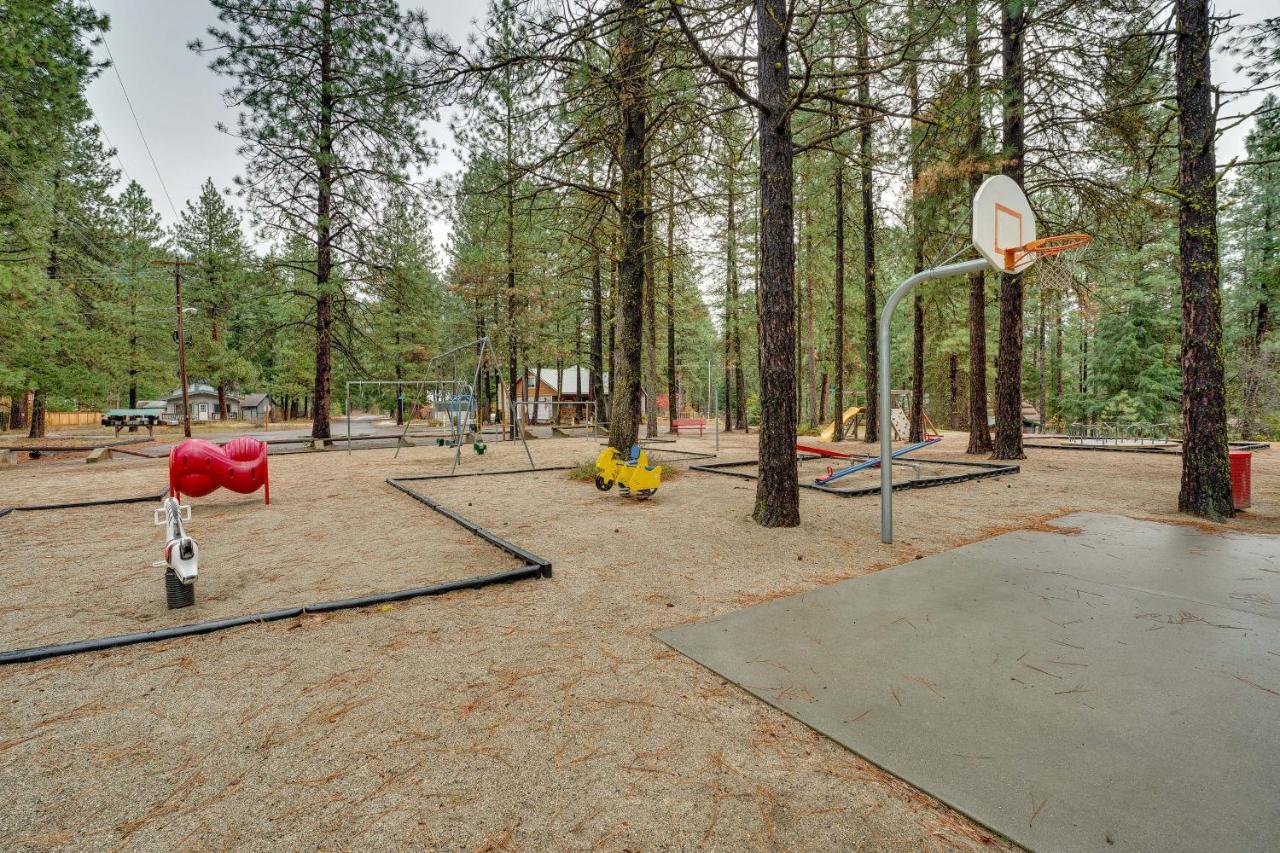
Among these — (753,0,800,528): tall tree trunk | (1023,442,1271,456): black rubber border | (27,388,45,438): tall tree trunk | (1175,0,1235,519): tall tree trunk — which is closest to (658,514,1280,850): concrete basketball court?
(753,0,800,528): tall tree trunk

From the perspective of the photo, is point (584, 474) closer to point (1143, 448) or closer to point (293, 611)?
point (293, 611)

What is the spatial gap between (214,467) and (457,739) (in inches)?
239

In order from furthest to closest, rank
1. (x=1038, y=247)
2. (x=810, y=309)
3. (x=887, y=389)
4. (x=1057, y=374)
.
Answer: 1. (x=1057, y=374)
2. (x=810, y=309)
3. (x=1038, y=247)
4. (x=887, y=389)

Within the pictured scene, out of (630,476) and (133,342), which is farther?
(133,342)

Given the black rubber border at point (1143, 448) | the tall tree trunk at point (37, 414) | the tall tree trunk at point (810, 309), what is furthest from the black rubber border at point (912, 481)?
the tall tree trunk at point (37, 414)

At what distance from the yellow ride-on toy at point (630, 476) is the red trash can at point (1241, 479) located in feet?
20.9

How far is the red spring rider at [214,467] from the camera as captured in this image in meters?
5.83

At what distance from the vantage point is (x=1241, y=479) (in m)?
5.73

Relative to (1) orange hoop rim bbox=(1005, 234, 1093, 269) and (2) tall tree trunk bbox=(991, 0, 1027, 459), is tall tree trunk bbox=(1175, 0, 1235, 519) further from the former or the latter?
(2) tall tree trunk bbox=(991, 0, 1027, 459)

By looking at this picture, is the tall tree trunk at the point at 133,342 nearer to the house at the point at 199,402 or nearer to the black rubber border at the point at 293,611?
the black rubber border at the point at 293,611

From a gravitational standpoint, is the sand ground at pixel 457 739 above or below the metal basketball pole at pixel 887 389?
below

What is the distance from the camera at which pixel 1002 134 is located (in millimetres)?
9758

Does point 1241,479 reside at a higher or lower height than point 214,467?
lower

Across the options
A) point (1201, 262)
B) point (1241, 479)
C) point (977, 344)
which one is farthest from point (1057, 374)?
point (1201, 262)
